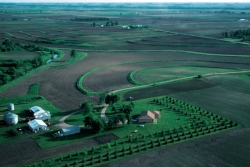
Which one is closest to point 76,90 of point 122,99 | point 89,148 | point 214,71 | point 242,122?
point 122,99

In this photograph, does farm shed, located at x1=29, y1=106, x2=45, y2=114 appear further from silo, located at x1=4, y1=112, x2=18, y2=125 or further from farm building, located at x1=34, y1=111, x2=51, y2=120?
silo, located at x1=4, y1=112, x2=18, y2=125

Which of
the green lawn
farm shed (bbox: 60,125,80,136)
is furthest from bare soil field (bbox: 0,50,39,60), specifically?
farm shed (bbox: 60,125,80,136)

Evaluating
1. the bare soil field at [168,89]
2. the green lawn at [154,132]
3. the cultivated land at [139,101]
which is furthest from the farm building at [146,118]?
the bare soil field at [168,89]

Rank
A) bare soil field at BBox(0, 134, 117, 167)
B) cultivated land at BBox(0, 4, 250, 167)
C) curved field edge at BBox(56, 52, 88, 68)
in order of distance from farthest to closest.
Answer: curved field edge at BBox(56, 52, 88, 68)
cultivated land at BBox(0, 4, 250, 167)
bare soil field at BBox(0, 134, 117, 167)

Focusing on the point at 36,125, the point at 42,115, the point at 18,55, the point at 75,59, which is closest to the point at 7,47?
the point at 18,55

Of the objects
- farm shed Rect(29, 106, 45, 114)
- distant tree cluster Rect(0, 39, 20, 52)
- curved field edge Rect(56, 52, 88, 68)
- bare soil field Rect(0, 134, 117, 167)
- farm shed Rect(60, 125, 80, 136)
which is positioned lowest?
bare soil field Rect(0, 134, 117, 167)

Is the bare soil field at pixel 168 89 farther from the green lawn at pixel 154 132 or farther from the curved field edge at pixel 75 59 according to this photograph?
the curved field edge at pixel 75 59
